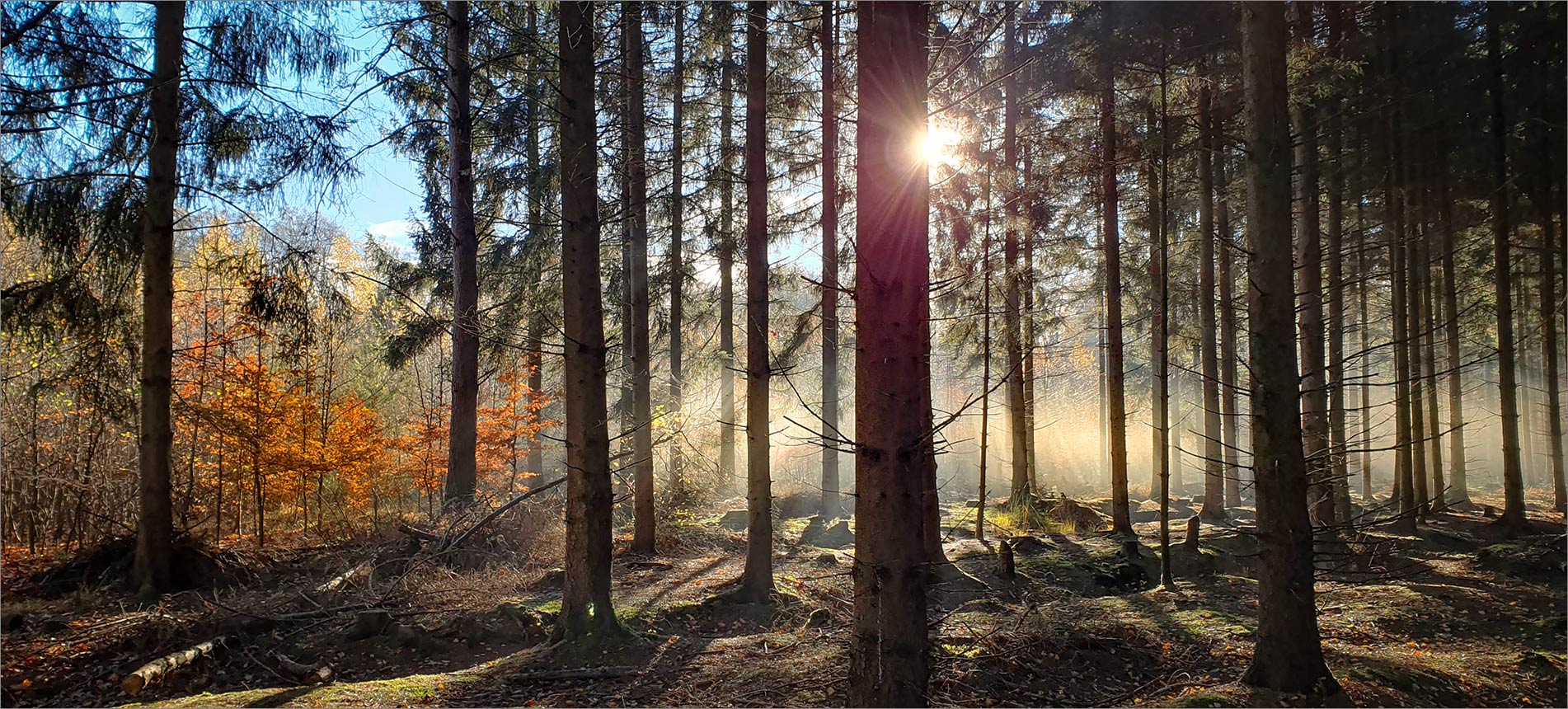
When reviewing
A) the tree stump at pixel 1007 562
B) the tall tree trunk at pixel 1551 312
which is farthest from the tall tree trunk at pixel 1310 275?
the tree stump at pixel 1007 562

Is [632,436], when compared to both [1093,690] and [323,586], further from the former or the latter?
[1093,690]

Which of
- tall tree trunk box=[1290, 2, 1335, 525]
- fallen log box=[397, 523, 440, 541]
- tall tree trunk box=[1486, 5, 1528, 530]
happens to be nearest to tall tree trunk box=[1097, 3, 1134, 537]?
tall tree trunk box=[1290, 2, 1335, 525]

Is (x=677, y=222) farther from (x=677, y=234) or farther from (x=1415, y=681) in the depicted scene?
(x=1415, y=681)

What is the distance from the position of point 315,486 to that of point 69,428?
416 cm

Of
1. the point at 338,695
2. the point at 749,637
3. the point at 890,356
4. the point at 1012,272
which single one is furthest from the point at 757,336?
the point at 338,695

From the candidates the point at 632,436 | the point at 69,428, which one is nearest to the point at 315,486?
the point at 69,428

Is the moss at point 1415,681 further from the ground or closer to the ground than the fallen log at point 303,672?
further from the ground

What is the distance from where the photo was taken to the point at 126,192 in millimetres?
7309

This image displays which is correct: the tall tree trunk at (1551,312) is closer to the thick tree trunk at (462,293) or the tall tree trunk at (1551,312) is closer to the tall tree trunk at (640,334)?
the tall tree trunk at (640,334)

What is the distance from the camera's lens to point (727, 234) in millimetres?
11164

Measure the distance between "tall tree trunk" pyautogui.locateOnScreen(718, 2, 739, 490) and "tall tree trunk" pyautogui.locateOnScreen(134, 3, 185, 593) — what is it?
6076 millimetres

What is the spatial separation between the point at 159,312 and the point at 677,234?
8.03m

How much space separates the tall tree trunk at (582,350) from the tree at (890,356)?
340cm

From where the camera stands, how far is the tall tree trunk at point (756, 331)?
8.38m
